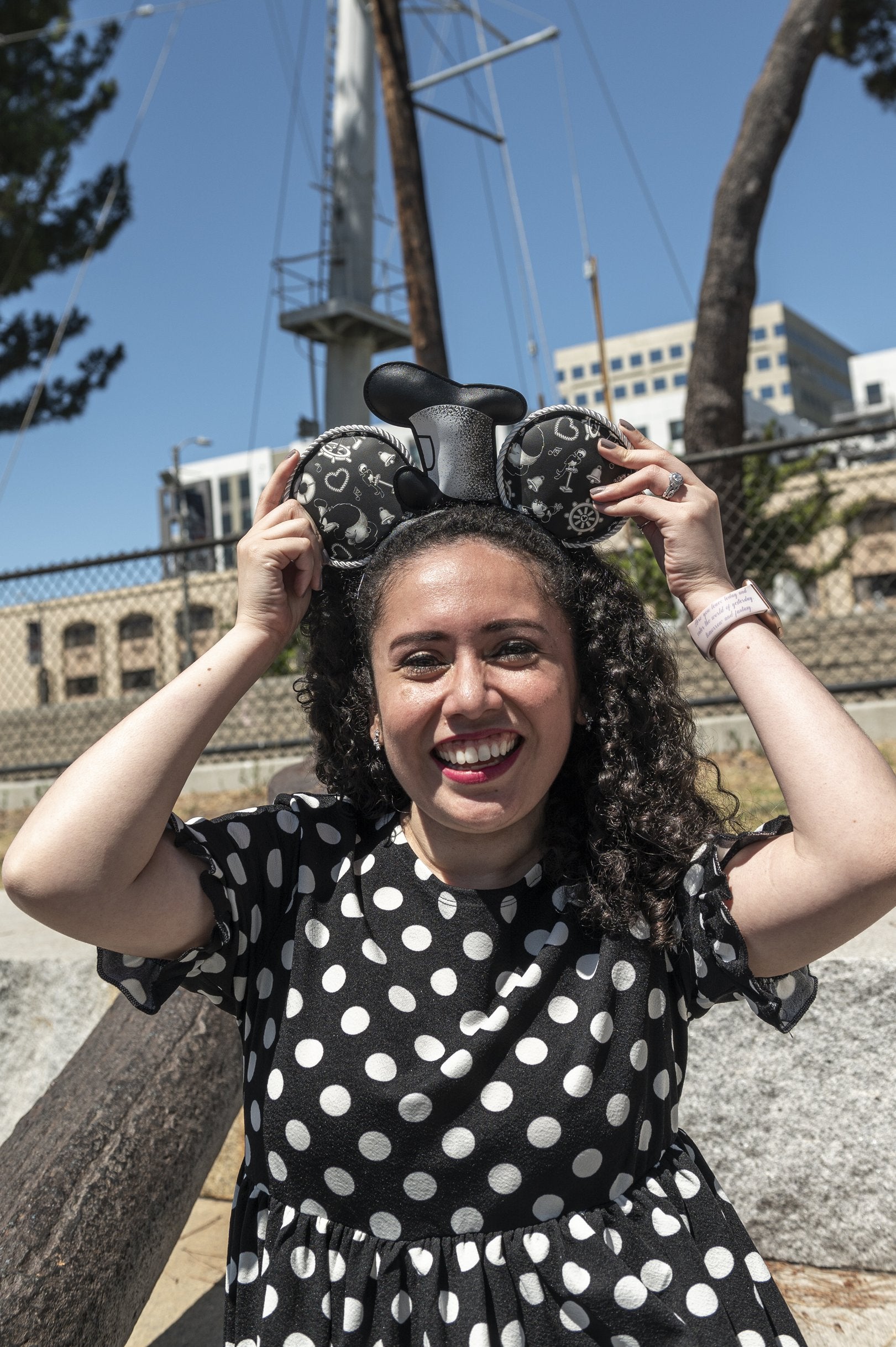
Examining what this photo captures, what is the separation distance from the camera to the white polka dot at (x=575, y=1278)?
1.37 m

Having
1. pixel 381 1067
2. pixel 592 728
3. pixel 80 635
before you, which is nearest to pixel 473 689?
pixel 592 728

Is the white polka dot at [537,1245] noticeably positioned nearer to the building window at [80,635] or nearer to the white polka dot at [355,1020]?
the white polka dot at [355,1020]

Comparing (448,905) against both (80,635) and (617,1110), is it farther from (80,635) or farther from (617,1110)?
(80,635)

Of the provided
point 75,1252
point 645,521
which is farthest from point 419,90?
point 75,1252

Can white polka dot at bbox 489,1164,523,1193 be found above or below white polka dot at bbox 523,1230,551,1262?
above

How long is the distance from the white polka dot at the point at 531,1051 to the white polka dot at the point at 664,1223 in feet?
0.86

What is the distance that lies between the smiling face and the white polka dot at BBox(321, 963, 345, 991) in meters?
0.26

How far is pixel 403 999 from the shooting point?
4.91 ft

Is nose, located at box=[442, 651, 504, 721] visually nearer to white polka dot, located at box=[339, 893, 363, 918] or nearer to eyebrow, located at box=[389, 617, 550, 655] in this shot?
eyebrow, located at box=[389, 617, 550, 655]

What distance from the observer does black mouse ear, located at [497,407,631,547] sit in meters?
1.60

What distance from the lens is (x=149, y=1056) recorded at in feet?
7.37

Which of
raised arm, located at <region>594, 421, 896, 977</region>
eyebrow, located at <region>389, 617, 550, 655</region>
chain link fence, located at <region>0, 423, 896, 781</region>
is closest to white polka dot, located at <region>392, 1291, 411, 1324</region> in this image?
raised arm, located at <region>594, 421, 896, 977</region>

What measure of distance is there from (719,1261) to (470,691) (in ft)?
2.81

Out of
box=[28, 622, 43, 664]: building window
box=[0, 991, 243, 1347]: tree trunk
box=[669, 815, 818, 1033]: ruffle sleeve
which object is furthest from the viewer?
box=[28, 622, 43, 664]: building window
